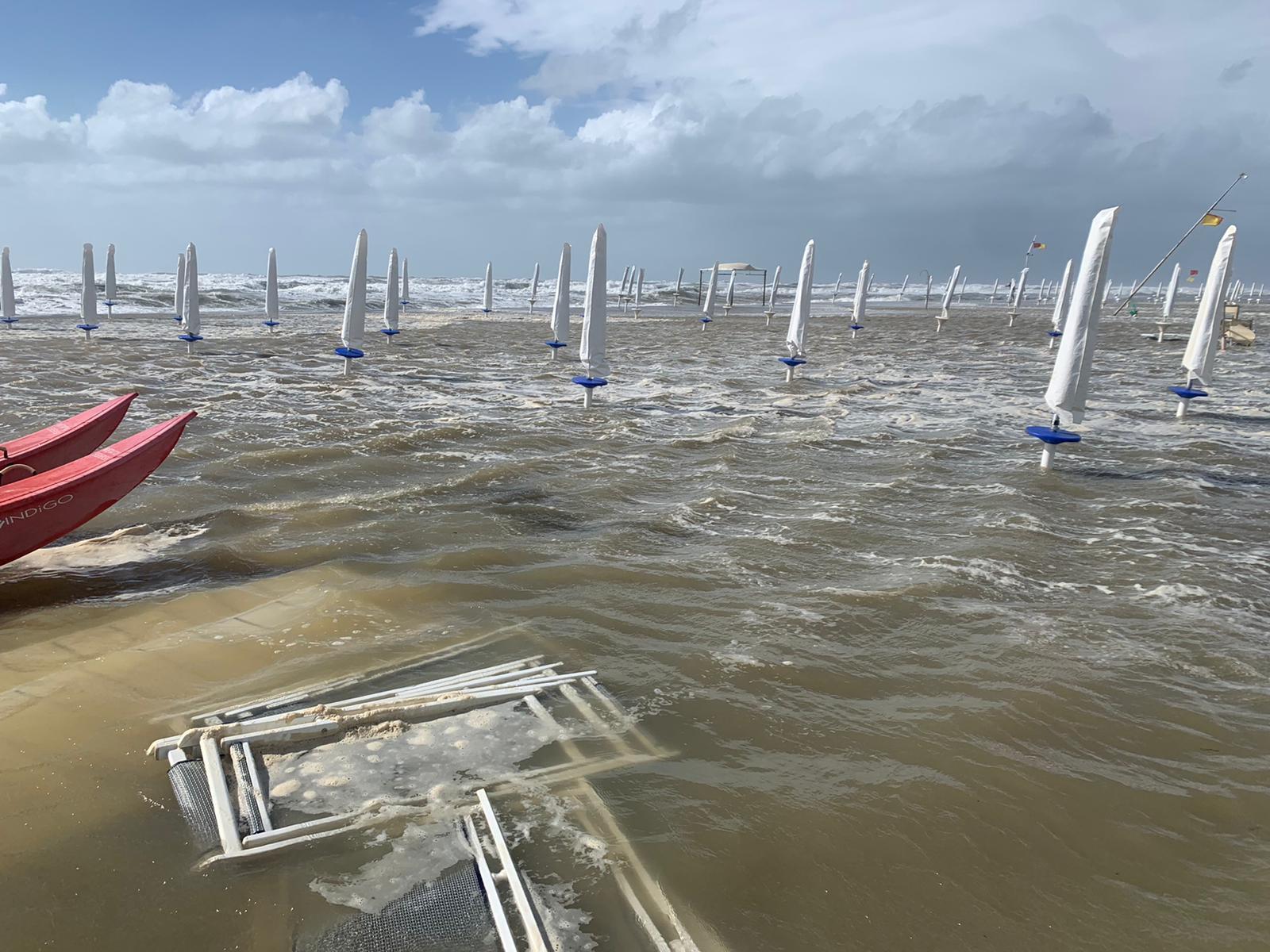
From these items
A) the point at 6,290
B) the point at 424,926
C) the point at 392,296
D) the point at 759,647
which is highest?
the point at 392,296

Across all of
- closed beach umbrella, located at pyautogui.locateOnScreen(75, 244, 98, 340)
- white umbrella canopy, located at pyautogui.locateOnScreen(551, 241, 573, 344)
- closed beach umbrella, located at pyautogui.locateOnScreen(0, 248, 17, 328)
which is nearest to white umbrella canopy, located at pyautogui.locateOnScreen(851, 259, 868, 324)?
white umbrella canopy, located at pyautogui.locateOnScreen(551, 241, 573, 344)

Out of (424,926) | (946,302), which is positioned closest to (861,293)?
(946,302)

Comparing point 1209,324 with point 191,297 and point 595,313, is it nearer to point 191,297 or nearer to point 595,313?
point 595,313

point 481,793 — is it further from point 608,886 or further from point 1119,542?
point 1119,542

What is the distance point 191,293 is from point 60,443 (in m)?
12.4

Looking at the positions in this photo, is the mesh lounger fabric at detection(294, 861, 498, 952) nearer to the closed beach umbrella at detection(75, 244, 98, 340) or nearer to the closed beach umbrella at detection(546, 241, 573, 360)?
the closed beach umbrella at detection(546, 241, 573, 360)

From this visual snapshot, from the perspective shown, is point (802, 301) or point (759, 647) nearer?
point (759, 647)

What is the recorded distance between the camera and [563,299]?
16.5 m

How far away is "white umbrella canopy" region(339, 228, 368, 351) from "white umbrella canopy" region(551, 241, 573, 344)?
12.4 ft

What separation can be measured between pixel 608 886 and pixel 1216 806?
2703 mm

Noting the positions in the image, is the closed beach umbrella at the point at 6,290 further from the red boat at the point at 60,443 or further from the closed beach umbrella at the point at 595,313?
the closed beach umbrella at the point at 595,313

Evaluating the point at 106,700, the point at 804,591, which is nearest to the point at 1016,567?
the point at 804,591

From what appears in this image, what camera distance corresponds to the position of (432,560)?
6.01 metres

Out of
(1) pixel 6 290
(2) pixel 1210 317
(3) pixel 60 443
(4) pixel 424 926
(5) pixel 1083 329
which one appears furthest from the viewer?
(1) pixel 6 290
